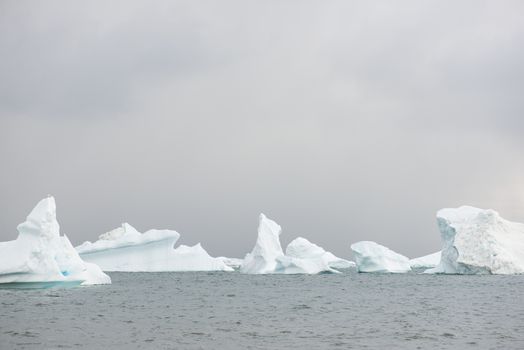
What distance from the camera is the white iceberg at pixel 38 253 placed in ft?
81.2

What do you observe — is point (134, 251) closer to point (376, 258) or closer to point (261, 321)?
point (376, 258)

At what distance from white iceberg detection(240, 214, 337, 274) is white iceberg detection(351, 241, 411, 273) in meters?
3.01

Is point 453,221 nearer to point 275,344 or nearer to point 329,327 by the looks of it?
point 329,327

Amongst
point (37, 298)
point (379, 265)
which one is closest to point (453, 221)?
point (379, 265)

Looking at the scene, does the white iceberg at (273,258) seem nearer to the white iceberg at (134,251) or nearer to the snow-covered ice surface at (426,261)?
the white iceberg at (134,251)

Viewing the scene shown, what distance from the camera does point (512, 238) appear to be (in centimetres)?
4019

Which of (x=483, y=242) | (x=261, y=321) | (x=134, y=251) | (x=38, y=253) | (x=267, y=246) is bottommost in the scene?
(x=261, y=321)

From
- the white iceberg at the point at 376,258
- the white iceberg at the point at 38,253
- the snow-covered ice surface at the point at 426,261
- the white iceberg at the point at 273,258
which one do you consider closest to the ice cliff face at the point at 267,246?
the white iceberg at the point at 273,258

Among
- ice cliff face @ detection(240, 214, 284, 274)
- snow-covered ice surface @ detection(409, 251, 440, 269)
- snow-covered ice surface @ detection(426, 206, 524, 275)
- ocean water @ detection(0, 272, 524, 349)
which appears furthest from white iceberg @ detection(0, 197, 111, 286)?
snow-covered ice surface @ detection(409, 251, 440, 269)

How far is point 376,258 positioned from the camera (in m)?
49.5

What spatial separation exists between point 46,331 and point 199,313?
637cm

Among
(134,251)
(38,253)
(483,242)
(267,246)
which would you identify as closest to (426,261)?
(267,246)

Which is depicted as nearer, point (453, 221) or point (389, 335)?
point (389, 335)

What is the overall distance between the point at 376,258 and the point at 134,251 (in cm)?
1857
